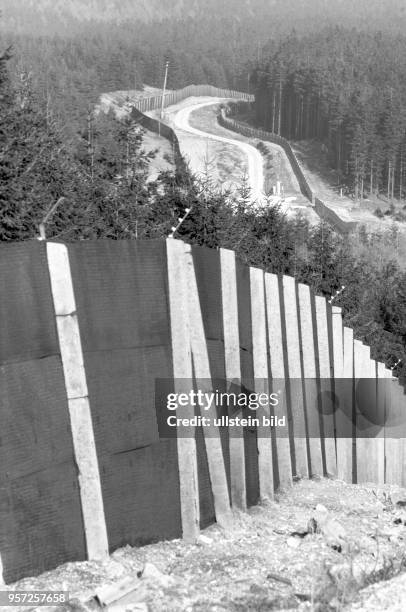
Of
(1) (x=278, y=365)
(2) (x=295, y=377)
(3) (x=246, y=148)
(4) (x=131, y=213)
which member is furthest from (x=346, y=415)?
(3) (x=246, y=148)

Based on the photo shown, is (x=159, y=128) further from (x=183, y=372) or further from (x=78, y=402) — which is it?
(x=78, y=402)

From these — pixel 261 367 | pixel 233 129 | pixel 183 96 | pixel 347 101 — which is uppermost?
pixel 261 367

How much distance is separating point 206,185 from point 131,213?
19.9 feet

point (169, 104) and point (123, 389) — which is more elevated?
point (123, 389)

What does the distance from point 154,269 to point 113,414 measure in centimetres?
125

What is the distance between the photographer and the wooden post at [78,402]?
6707 mm

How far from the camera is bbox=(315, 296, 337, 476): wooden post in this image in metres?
10.5

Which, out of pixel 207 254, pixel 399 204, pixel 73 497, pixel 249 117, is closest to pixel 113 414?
pixel 73 497

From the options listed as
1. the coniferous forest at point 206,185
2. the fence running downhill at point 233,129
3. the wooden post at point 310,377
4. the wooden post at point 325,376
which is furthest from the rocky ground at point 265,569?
the fence running downhill at point 233,129

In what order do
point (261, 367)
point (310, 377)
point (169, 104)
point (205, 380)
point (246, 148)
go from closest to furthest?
point (205, 380) → point (261, 367) → point (310, 377) → point (246, 148) → point (169, 104)

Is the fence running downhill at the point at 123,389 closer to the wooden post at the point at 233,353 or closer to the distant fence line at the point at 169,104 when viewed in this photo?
the wooden post at the point at 233,353

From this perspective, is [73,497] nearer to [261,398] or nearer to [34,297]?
[34,297]

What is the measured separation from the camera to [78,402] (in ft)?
22.1

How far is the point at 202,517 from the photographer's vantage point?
7660 mm
